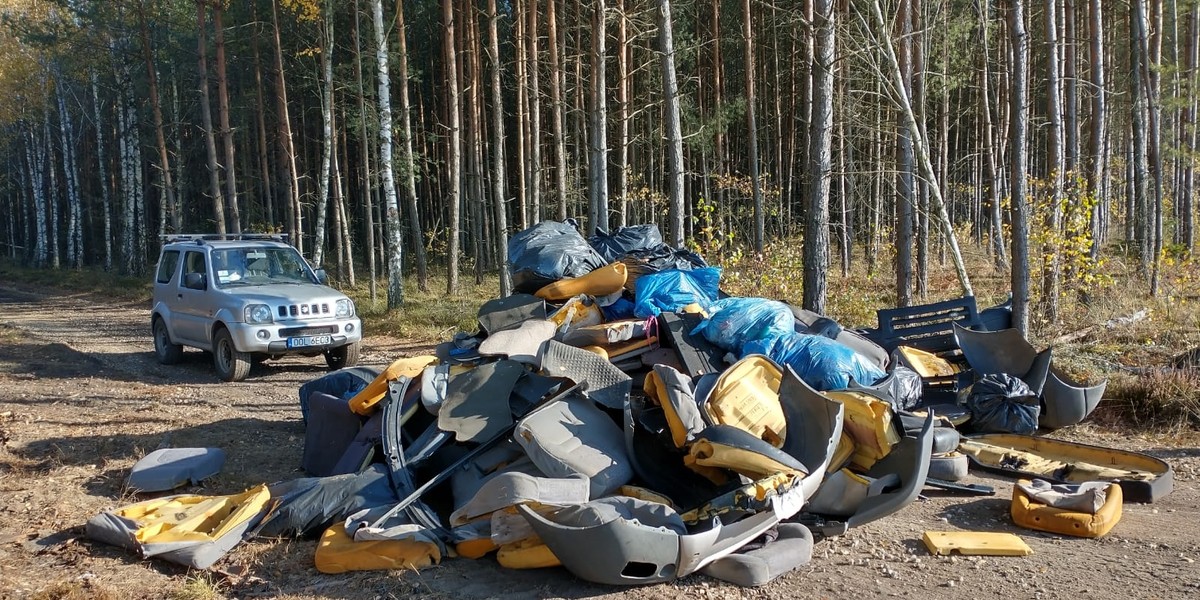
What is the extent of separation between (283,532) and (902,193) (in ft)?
35.3

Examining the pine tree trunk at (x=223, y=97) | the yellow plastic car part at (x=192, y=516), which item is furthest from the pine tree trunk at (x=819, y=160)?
the pine tree trunk at (x=223, y=97)

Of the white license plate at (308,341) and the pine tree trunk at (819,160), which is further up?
the pine tree trunk at (819,160)

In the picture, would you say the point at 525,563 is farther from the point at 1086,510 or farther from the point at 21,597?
the point at 1086,510

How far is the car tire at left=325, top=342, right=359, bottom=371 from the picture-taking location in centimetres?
1205

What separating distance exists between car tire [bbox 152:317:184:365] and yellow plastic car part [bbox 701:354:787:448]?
33.9ft

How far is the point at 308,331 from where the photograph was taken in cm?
1144

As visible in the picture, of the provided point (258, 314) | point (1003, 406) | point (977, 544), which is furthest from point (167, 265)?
point (977, 544)

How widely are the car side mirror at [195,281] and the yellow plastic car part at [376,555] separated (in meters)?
8.19

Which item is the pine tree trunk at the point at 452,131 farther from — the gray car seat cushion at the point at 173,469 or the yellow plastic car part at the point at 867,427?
the yellow plastic car part at the point at 867,427

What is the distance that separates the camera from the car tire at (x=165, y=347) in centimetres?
1312

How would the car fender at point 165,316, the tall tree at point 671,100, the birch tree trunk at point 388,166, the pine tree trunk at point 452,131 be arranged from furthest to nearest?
the pine tree trunk at point 452,131 → the birch tree trunk at point 388,166 → the car fender at point 165,316 → the tall tree at point 671,100

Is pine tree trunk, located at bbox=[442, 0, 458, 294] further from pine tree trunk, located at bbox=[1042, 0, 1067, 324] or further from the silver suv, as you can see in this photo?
pine tree trunk, located at bbox=[1042, 0, 1067, 324]

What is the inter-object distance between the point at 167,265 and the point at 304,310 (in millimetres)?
3268

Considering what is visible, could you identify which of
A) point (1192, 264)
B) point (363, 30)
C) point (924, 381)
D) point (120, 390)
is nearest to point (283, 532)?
point (924, 381)
